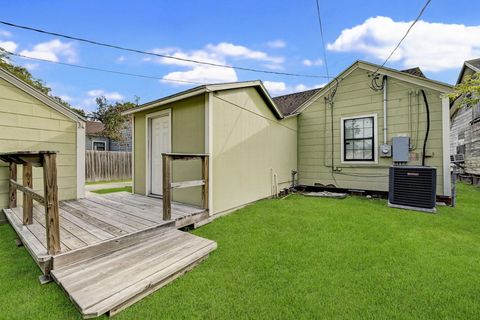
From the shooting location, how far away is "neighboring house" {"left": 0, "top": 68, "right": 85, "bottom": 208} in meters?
4.17

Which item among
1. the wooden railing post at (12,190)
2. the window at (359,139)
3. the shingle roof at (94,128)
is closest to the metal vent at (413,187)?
the window at (359,139)

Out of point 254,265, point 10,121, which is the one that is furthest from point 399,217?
point 10,121

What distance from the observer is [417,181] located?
17.0ft

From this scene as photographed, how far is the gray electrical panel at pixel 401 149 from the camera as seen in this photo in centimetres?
601

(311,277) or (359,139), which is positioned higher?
(359,139)

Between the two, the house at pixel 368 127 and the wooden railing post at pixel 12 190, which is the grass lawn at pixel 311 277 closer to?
the wooden railing post at pixel 12 190

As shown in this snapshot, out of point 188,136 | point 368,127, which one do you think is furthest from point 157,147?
point 368,127

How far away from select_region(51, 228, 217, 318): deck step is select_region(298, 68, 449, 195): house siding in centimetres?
560

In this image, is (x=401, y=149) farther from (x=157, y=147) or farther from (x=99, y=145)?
(x=99, y=145)

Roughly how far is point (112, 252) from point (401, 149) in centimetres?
703

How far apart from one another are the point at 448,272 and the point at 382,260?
603mm

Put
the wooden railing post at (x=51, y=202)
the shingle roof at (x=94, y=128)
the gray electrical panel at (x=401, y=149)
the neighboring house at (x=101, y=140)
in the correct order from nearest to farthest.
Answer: the wooden railing post at (x=51, y=202) < the gray electrical panel at (x=401, y=149) < the neighboring house at (x=101, y=140) < the shingle roof at (x=94, y=128)

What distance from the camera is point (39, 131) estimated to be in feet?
15.1

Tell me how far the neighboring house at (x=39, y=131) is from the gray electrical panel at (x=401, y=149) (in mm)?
8122
